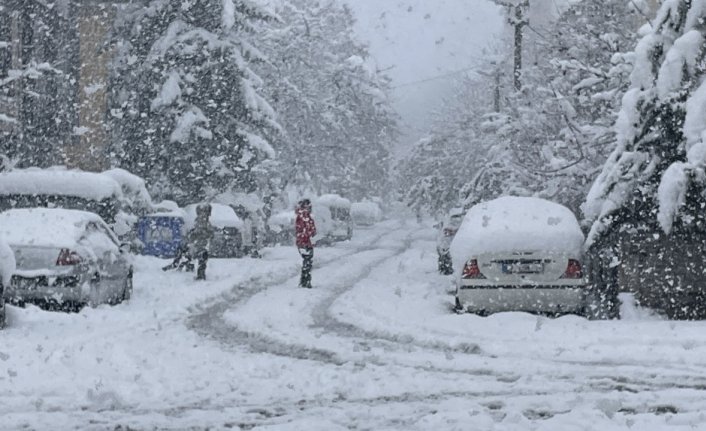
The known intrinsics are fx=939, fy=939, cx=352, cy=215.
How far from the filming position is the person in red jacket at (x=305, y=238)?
1775 centimetres

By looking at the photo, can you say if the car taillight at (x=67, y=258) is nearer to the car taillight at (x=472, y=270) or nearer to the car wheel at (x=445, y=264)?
the car taillight at (x=472, y=270)

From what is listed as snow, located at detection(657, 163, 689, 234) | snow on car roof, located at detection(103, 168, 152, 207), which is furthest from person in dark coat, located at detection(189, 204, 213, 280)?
snow, located at detection(657, 163, 689, 234)

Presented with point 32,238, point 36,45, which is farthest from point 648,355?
point 36,45

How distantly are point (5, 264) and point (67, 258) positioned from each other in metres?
1.33

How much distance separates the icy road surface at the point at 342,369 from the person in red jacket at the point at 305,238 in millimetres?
3568

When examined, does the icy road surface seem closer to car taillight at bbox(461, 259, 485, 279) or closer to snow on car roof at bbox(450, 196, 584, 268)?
car taillight at bbox(461, 259, 485, 279)

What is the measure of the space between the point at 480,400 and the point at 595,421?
1.08 metres

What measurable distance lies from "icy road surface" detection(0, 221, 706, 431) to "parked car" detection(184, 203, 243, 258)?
43.0 feet

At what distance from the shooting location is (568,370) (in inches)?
315

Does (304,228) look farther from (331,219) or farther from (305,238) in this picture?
(331,219)

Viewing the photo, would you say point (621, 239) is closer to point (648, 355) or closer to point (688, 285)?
point (688, 285)

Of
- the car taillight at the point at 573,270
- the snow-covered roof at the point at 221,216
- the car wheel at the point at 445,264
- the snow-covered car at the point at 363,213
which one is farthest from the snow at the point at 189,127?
the snow-covered car at the point at 363,213

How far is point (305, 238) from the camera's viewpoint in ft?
59.3

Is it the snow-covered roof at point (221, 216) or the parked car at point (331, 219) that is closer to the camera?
the snow-covered roof at point (221, 216)
